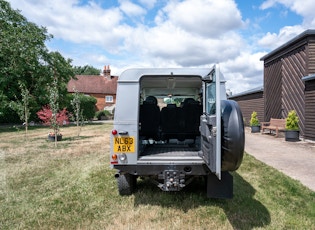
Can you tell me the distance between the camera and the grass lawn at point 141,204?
3.57 meters

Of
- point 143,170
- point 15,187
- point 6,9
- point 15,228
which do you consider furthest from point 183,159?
point 6,9

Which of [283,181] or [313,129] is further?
[313,129]

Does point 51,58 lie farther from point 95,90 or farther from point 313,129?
point 313,129

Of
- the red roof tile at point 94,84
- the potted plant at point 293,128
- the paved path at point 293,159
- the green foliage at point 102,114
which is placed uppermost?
the red roof tile at point 94,84

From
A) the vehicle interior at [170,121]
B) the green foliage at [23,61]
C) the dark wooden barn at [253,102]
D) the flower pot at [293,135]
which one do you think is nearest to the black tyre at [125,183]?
the vehicle interior at [170,121]

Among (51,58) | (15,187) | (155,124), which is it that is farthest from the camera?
(51,58)

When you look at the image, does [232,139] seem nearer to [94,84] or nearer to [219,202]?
[219,202]

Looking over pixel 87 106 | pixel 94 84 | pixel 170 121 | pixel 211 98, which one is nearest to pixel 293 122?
pixel 170 121

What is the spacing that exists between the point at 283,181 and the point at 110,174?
12.6 feet

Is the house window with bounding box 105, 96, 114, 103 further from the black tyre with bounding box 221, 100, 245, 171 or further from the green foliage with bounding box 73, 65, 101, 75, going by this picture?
the black tyre with bounding box 221, 100, 245, 171

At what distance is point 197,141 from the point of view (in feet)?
19.8

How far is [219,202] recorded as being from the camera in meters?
4.33

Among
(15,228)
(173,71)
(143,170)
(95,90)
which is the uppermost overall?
(95,90)

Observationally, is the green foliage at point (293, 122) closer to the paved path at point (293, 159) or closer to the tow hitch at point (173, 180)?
the paved path at point (293, 159)
